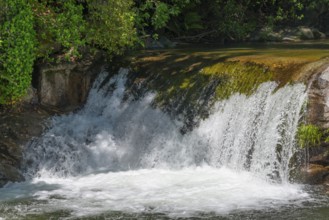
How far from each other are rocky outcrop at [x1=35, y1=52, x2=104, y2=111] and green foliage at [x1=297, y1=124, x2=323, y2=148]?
6704 millimetres

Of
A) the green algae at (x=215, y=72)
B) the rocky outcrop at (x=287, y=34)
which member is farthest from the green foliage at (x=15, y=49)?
the rocky outcrop at (x=287, y=34)

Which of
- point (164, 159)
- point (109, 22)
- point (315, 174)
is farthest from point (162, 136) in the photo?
point (315, 174)

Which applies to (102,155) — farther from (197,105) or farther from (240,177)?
(240,177)

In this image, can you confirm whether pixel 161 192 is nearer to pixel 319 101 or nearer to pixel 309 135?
pixel 309 135

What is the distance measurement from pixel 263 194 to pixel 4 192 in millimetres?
4985

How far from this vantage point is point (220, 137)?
11680 millimetres

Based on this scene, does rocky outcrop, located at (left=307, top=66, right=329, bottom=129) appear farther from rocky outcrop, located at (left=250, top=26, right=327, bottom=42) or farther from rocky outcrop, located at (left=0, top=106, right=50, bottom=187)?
rocky outcrop, located at (left=250, top=26, right=327, bottom=42)

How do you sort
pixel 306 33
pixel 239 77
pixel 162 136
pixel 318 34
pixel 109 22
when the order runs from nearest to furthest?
1. pixel 239 77
2. pixel 162 136
3. pixel 109 22
4. pixel 306 33
5. pixel 318 34

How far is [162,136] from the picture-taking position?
1266cm

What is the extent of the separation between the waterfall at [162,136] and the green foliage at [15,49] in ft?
4.37

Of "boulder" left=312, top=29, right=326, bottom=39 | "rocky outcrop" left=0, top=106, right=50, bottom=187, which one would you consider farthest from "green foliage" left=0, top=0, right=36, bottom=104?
"boulder" left=312, top=29, right=326, bottom=39

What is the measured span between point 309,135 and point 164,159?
3.53 meters

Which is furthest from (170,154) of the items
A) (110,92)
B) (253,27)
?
(253,27)

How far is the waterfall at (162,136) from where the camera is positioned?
10.5m
